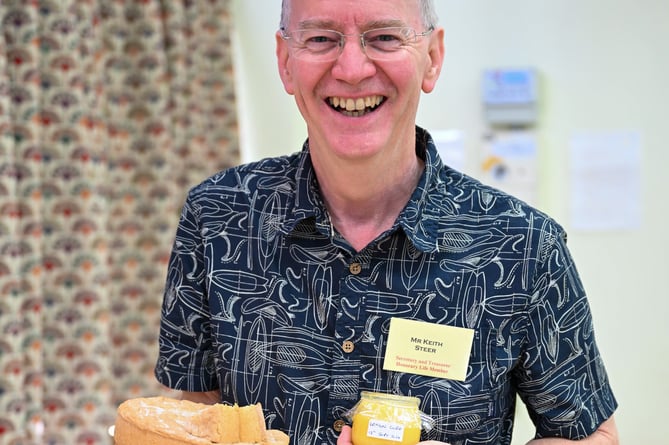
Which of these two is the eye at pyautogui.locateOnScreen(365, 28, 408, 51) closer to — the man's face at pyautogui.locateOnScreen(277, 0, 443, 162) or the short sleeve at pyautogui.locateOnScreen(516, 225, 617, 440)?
the man's face at pyautogui.locateOnScreen(277, 0, 443, 162)

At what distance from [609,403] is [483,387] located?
10.1 inches

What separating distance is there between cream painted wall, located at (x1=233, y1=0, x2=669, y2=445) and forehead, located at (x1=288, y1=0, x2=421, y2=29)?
2.90 meters

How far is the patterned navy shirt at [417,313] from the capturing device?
4.77 feet

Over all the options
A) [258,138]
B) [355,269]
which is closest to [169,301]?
[355,269]

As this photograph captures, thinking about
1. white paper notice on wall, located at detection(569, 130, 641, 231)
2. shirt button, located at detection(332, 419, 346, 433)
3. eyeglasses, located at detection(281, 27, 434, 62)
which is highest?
eyeglasses, located at detection(281, 27, 434, 62)

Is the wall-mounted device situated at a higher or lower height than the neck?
higher

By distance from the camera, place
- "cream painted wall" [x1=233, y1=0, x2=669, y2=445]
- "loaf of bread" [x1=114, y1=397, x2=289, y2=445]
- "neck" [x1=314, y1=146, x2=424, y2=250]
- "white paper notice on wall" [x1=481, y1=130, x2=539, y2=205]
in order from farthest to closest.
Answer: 1. "white paper notice on wall" [x1=481, y1=130, x2=539, y2=205]
2. "cream painted wall" [x1=233, y1=0, x2=669, y2=445]
3. "neck" [x1=314, y1=146, x2=424, y2=250]
4. "loaf of bread" [x1=114, y1=397, x2=289, y2=445]

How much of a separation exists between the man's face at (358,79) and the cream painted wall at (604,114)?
287cm

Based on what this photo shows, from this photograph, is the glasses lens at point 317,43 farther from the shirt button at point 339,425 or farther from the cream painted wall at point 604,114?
the cream painted wall at point 604,114

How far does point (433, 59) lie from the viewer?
154 centimetres

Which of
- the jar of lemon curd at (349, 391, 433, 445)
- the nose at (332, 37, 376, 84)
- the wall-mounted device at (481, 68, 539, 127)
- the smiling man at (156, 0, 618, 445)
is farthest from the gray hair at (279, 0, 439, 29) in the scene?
the wall-mounted device at (481, 68, 539, 127)

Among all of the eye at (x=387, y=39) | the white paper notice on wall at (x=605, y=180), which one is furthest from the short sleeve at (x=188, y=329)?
the white paper notice on wall at (x=605, y=180)

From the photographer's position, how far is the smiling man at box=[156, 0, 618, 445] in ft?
4.68

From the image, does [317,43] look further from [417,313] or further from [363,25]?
[417,313]
